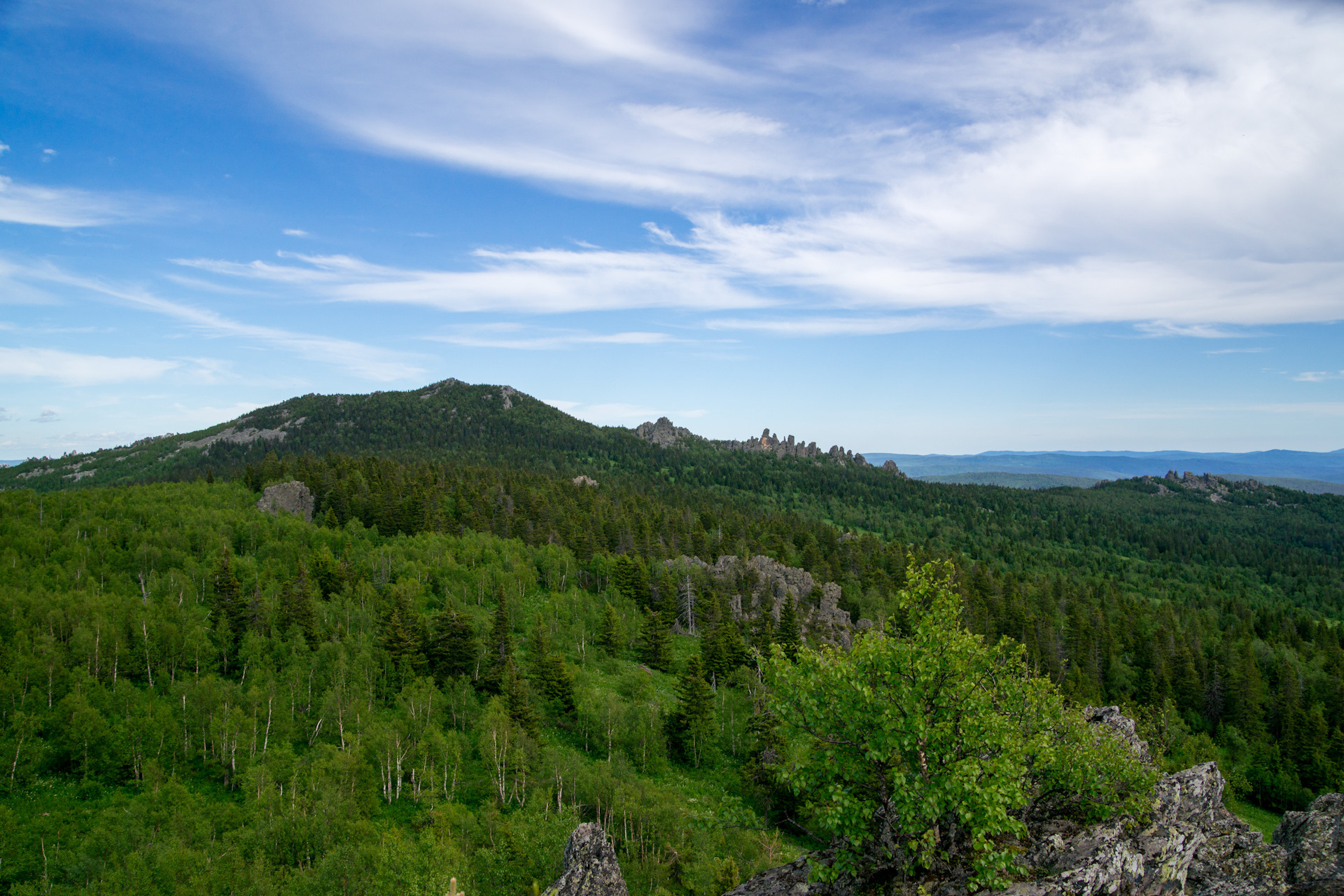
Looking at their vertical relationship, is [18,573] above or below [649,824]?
above

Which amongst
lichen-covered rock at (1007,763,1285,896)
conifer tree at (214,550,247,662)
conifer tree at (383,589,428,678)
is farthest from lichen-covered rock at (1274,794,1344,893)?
conifer tree at (214,550,247,662)

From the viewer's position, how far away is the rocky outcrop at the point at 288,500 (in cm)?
13525

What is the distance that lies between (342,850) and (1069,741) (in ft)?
163

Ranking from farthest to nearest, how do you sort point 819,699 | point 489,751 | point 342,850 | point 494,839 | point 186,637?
point 186,637 → point 489,751 → point 494,839 → point 342,850 → point 819,699

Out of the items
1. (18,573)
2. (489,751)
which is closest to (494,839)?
(489,751)

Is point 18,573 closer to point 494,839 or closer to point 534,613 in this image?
point 534,613

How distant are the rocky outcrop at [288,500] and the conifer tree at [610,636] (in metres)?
73.9

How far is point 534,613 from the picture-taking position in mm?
107250

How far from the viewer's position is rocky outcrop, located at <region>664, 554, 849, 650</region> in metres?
120

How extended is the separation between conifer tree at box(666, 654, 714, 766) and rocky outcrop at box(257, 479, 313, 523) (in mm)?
96871

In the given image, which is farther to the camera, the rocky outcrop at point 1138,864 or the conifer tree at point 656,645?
the conifer tree at point 656,645

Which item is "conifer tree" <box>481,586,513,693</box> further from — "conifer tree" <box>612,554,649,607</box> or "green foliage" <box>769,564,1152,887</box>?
"green foliage" <box>769,564,1152,887</box>

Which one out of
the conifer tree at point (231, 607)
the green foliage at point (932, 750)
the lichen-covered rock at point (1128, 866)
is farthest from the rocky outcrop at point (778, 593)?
the green foliage at point (932, 750)

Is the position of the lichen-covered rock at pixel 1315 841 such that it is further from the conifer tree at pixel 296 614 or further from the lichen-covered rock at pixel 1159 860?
the conifer tree at pixel 296 614
